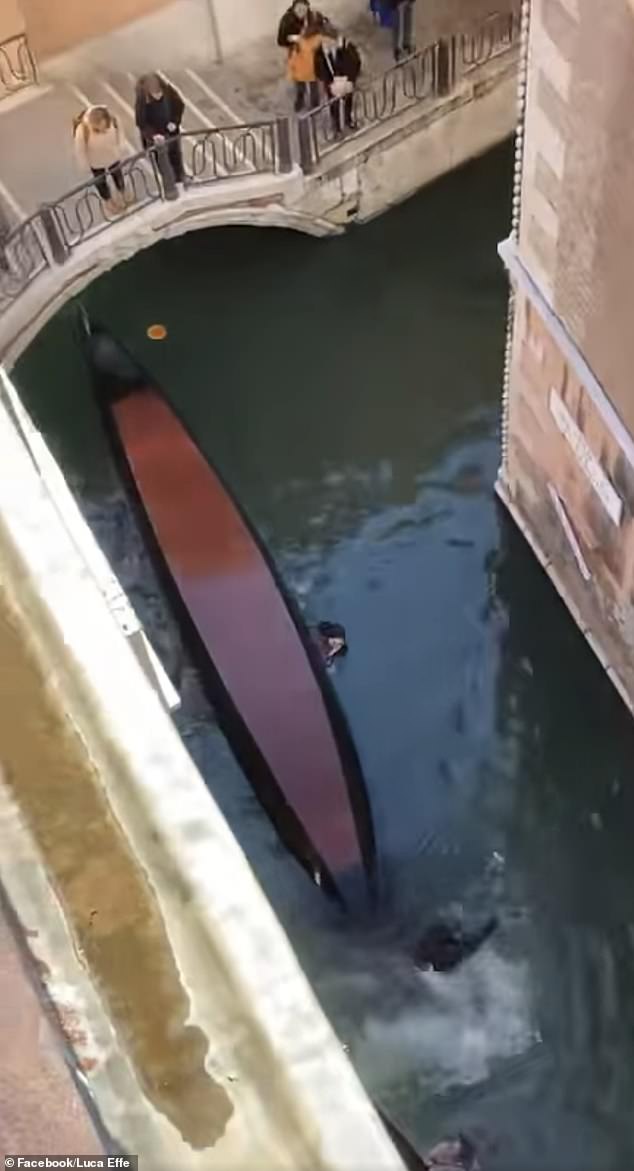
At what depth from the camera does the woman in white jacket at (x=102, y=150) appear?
1056cm

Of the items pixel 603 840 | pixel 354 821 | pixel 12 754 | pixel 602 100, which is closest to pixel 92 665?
pixel 12 754

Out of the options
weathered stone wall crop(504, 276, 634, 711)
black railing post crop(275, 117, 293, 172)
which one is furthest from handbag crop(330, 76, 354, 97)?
weathered stone wall crop(504, 276, 634, 711)

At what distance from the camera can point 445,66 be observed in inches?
464

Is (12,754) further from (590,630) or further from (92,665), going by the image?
(590,630)

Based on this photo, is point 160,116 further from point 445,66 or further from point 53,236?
→ point 445,66

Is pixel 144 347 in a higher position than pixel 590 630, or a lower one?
higher

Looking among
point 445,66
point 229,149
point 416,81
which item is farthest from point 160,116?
point 445,66

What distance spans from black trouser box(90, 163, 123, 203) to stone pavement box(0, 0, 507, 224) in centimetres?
59

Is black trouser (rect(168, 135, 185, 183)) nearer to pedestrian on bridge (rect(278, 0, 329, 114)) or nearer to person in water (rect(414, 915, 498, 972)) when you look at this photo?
pedestrian on bridge (rect(278, 0, 329, 114))

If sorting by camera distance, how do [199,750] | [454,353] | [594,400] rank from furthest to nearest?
[454,353], [199,750], [594,400]

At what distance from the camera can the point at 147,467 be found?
10.9 metres

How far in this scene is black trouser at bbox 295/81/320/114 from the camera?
11672 mm

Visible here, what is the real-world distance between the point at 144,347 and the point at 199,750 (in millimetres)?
3609

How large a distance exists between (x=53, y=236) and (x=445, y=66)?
3.50m
